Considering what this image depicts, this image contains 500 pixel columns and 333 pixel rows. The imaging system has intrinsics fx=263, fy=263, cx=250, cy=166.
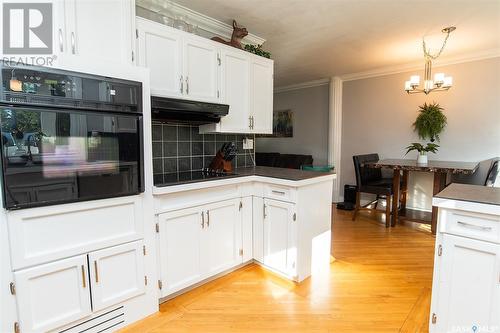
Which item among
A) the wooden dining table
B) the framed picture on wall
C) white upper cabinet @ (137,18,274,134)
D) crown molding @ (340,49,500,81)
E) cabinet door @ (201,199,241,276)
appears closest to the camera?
white upper cabinet @ (137,18,274,134)

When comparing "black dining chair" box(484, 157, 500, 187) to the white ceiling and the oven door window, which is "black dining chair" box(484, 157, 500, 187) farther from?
the oven door window

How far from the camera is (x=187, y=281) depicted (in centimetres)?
208

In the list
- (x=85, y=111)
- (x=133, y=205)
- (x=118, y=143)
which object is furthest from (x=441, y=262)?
(x=85, y=111)

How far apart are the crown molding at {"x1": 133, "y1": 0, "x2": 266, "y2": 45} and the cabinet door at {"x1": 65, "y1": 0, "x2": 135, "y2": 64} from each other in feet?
1.63

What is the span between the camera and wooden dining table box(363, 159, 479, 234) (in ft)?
10.8

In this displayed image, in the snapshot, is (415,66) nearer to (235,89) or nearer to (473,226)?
(235,89)

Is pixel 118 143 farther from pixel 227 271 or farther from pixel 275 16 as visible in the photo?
pixel 275 16

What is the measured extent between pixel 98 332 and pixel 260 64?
270 centimetres

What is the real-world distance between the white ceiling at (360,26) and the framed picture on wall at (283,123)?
1988 mm

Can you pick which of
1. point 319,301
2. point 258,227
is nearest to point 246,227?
point 258,227

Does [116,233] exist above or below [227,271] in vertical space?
above

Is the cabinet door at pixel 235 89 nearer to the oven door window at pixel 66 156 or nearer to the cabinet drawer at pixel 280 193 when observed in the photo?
the cabinet drawer at pixel 280 193

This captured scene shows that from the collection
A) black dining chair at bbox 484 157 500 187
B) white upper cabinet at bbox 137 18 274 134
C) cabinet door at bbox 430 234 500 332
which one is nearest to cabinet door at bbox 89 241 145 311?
white upper cabinet at bbox 137 18 274 134

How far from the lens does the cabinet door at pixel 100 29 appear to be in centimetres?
163
